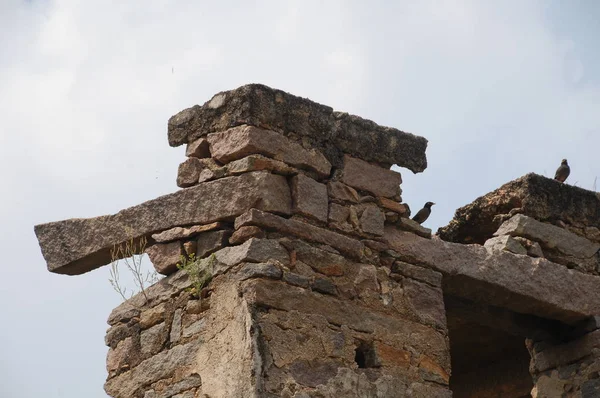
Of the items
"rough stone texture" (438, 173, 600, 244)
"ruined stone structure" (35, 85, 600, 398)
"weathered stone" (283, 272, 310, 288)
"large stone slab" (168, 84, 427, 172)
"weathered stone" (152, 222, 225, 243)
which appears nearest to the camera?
"ruined stone structure" (35, 85, 600, 398)

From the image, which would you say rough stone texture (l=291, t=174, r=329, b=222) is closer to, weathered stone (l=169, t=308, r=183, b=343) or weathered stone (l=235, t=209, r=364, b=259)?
weathered stone (l=235, t=209, r=364, b=259)

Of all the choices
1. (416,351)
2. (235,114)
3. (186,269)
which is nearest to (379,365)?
(416,351)

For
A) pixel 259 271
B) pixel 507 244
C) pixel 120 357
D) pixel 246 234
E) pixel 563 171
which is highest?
pixel 563 171

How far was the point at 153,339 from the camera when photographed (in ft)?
18.1

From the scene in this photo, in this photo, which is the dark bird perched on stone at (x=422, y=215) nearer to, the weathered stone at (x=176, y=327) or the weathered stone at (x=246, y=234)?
the weathered stone at (x=246, y=234)

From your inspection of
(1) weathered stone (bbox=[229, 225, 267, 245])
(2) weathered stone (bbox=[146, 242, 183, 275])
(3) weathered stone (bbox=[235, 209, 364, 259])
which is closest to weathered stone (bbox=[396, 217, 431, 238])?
(3) weathered stone (bbox=[235, 209, 364, 259])

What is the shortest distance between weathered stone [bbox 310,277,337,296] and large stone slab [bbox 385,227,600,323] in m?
0.56

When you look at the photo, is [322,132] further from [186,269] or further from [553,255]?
[553,255]

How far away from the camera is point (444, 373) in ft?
18.2

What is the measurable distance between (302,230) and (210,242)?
47 cm

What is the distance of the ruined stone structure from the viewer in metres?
5.10

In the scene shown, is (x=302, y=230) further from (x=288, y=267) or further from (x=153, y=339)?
(x=153, y=339)

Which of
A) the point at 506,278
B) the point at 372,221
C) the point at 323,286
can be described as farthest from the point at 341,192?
the point at 506,278

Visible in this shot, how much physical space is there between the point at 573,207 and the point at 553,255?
359mm
